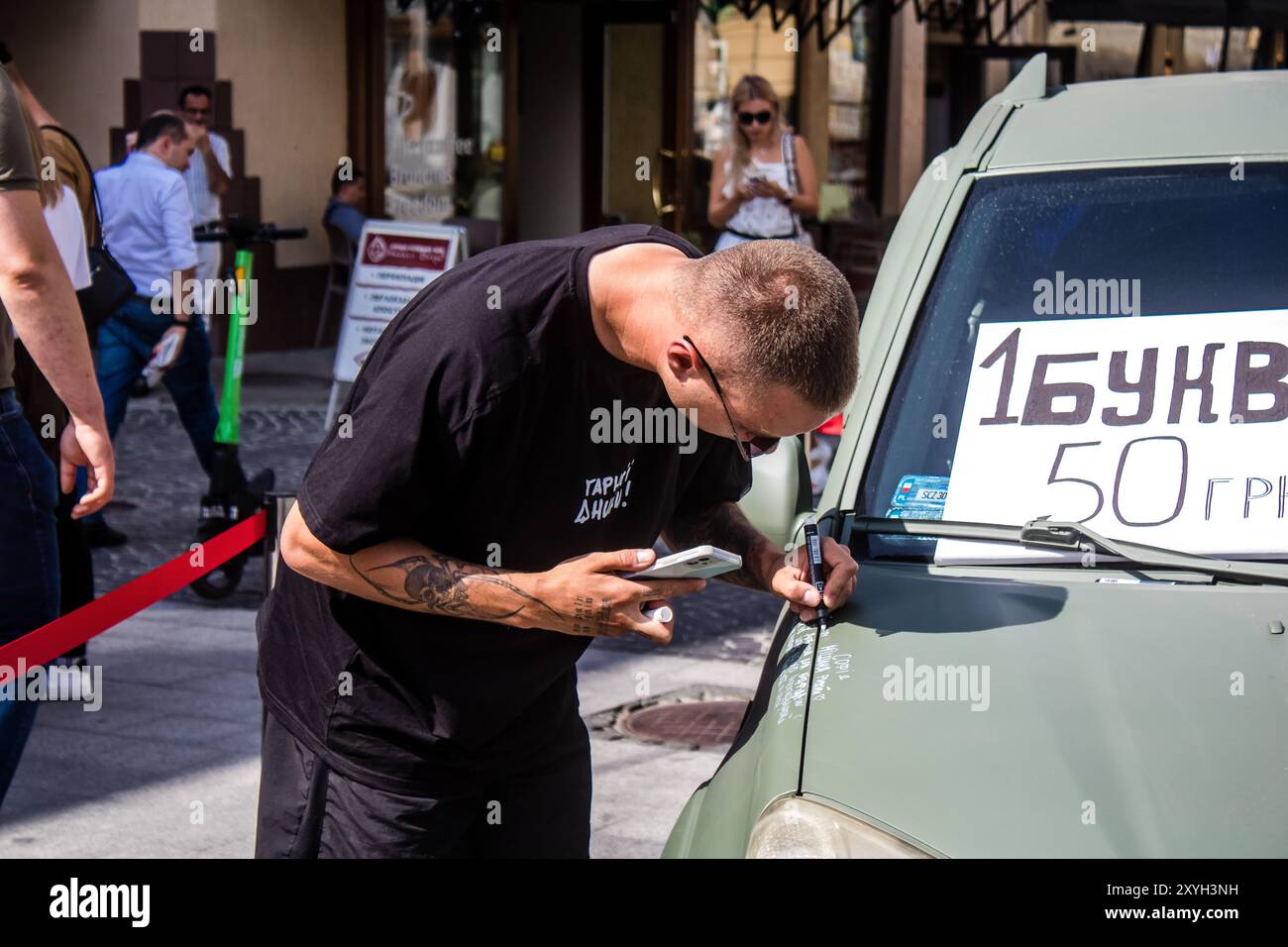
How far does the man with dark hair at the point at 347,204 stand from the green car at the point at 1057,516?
11544mm

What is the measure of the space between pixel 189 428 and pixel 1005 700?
21.6 feet

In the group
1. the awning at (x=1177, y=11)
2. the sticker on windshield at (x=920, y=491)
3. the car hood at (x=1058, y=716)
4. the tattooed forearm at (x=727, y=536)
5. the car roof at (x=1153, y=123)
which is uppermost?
the awning at (x=1177, y=11)

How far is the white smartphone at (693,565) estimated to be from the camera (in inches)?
92.4

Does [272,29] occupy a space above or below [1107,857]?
above

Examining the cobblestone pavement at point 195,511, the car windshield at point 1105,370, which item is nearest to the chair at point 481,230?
the cobblestone pavement at point 195,511


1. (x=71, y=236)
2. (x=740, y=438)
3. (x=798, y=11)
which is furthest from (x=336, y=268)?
(x=740, y=438)

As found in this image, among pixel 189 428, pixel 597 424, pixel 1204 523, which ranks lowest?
pixel 189 428

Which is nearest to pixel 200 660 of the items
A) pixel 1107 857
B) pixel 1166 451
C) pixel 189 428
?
pixel 189 428

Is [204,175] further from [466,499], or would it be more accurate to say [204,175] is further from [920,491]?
[466,499]

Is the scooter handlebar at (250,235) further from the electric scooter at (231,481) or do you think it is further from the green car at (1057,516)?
the green car at (1057,516)

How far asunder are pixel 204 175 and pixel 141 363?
468 centimetres

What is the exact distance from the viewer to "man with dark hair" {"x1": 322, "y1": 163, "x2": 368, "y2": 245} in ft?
47.6

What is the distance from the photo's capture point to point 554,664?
2.70 metres
